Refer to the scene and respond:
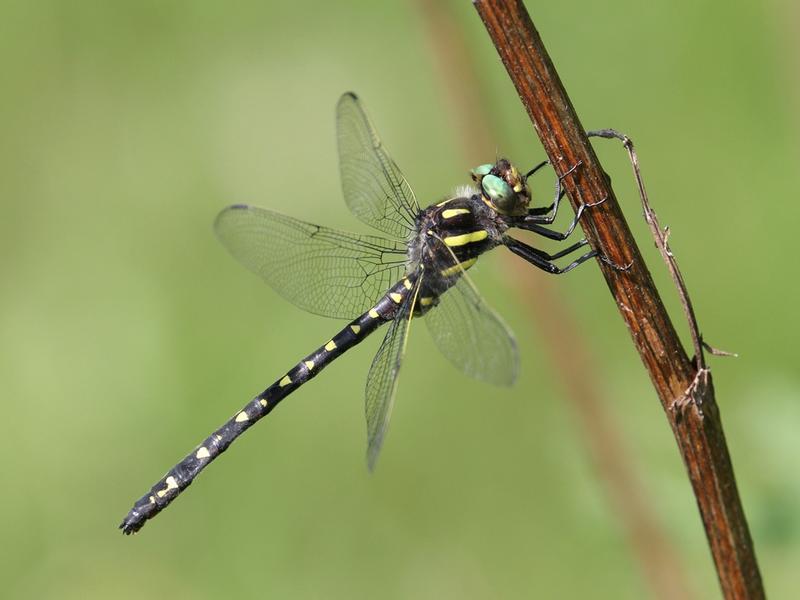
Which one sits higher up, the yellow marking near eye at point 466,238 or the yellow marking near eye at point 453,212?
the yellow marking near eye at point 453,212

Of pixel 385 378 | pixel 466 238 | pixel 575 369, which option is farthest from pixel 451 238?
pixel 575 369

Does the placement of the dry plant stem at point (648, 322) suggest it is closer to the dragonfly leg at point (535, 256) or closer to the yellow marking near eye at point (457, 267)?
the dragonfly leg at point (535, 256)

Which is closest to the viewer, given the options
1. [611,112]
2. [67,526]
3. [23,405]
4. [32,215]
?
[67,526]

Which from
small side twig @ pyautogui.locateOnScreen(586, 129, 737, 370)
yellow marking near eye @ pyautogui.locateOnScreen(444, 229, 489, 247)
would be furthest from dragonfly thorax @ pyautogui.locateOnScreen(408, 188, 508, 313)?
small side twig @ pyautogui.locateOnScreen(586, 129, 737, 370)

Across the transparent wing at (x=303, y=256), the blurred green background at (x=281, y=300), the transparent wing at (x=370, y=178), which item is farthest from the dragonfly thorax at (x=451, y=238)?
the blurred green background at (x=281, y=300)

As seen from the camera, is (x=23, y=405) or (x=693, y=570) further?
(x=23, y=405)

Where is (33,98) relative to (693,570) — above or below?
above

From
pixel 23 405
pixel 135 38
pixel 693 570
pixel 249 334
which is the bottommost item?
pixel 693 570

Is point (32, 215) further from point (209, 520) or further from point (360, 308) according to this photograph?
point (360, 308)

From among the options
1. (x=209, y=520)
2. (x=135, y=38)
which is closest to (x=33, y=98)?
(x=135, y=38)
